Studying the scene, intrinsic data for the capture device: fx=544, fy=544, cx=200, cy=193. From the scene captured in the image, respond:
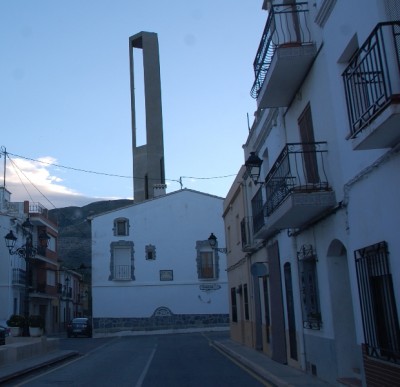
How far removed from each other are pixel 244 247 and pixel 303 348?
7.97 metres

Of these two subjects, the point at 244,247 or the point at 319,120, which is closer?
the point at 319,120

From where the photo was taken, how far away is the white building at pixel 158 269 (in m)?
41.3

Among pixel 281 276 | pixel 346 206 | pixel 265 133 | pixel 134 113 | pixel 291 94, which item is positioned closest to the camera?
pixel 346 206

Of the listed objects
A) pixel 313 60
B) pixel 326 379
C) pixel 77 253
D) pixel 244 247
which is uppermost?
pixel 77 253

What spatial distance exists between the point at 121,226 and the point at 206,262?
7351mm

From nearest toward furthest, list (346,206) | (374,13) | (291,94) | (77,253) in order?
(374,13) → (346,206) → (291,94) → (77,253)

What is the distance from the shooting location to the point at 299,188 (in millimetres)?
10016

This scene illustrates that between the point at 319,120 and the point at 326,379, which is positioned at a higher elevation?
the point at 319,120

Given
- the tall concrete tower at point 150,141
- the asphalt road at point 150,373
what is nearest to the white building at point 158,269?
the tall concrete tower at point 150,141

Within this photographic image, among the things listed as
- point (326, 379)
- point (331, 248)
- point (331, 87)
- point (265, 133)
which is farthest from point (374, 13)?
point (265, 133)

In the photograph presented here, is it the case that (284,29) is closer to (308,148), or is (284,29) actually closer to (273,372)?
(308,148)

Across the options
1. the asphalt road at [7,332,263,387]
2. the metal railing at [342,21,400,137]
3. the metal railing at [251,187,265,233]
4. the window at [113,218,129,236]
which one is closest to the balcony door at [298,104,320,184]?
the metal railing at [342,21,400,137]

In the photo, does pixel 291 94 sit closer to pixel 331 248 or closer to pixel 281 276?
pixel 331 248

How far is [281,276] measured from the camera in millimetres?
14641
